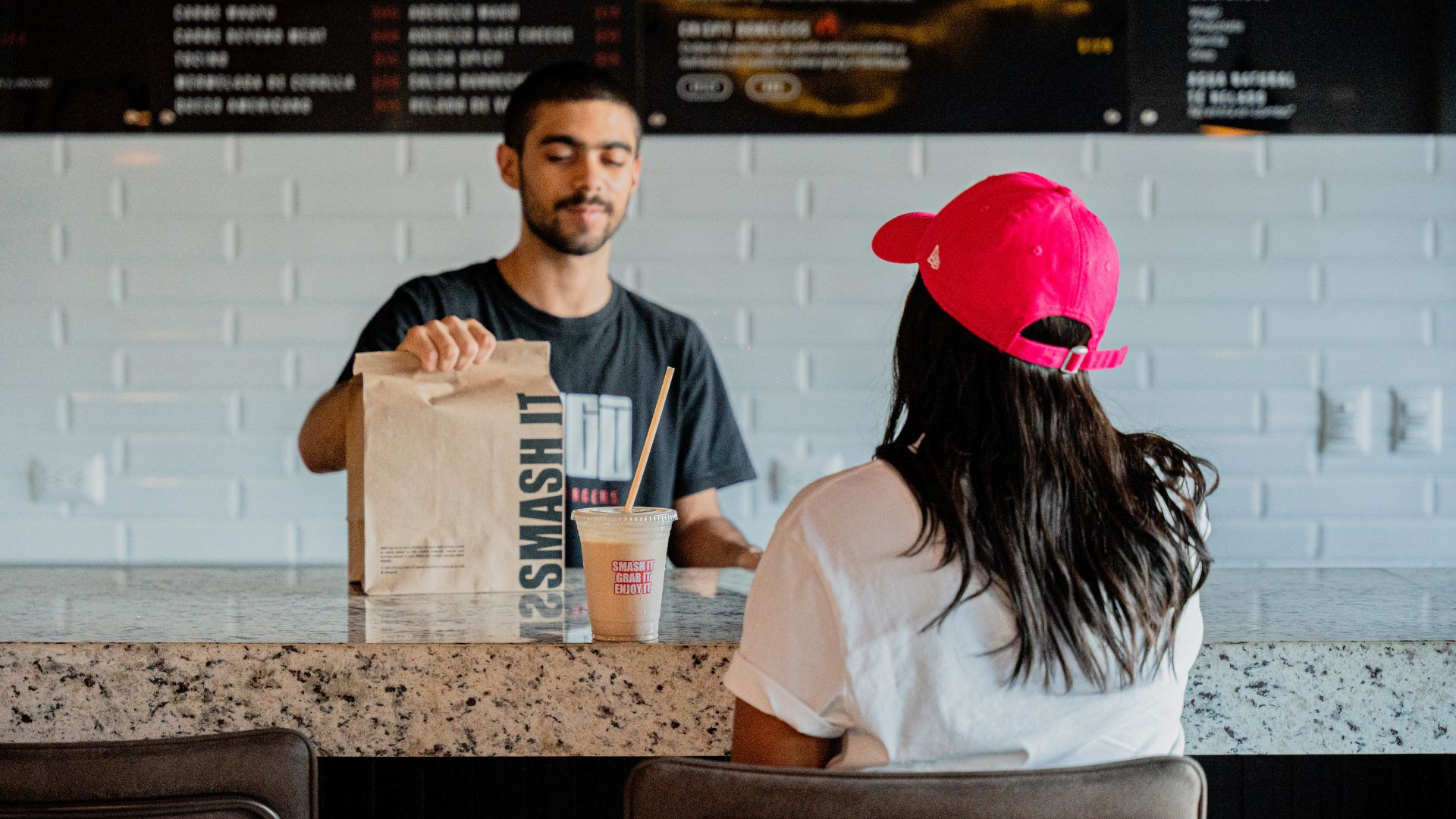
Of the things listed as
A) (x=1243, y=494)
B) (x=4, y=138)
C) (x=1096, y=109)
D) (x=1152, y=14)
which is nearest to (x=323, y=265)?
(x=4, y=138)

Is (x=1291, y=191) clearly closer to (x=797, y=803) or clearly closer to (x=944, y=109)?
(x=944, y=109)

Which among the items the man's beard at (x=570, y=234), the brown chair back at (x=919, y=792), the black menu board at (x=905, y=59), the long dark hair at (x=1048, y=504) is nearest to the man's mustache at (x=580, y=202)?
the man's beard at (x=570, y=234)

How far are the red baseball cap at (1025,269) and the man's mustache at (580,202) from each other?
48.0 inches

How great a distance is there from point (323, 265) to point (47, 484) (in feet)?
2.24

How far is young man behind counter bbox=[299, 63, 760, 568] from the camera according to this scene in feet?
6.46

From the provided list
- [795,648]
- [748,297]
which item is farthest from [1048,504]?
[748,297]

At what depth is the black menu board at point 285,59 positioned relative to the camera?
2.40m

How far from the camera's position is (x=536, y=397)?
1276mm

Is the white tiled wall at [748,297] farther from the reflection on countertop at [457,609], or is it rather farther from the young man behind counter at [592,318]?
the reflection on countertop at [457,609]

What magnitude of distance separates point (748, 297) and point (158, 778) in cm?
177

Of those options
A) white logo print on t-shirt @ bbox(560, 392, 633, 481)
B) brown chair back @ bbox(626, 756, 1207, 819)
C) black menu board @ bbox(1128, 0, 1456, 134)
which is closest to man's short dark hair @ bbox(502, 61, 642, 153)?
white logo print on t-shirt @ bbox(560, 392, 633, 481)

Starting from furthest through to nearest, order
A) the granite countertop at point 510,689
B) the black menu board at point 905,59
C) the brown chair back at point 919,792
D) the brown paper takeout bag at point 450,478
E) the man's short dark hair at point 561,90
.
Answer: the black menu board at point 905,59, the man's short dark hair at point 561,90, the brown paper takeout bag at point 450,478, the granite countertop at point 510,689, the brown chair back at point 919,792

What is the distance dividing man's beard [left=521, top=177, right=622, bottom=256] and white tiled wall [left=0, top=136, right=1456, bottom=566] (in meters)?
0.38

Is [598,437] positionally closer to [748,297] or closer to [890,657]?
[748,297]
